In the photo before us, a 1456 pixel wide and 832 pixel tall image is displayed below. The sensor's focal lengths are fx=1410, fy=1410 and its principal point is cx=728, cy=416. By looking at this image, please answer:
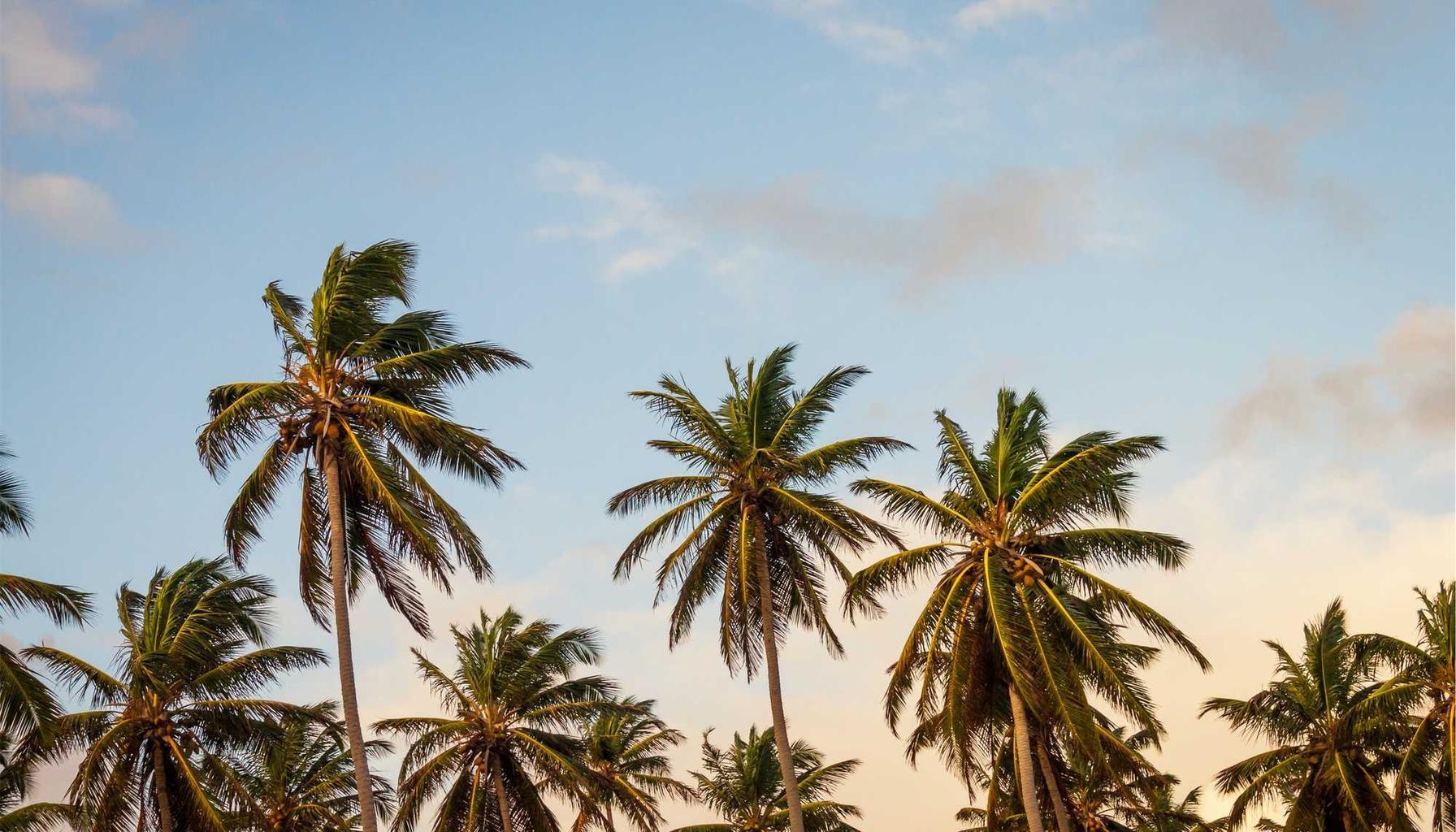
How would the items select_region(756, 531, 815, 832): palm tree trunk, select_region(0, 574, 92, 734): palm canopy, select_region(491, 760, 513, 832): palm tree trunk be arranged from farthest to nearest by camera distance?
select_region(491, 760, 513, 832): palm tree trunk
select_region(756, 531, 815, 832): palm tree trunk
select_region(0, 574, 92, 734): palm canopy

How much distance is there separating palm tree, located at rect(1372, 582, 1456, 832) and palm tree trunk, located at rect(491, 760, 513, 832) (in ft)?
80.2

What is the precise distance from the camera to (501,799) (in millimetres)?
41094

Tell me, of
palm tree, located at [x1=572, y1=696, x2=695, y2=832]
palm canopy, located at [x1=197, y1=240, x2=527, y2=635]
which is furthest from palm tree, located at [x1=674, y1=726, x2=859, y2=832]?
palm canopy, located at [x1=197, y1=240, x2=527, y2=635]

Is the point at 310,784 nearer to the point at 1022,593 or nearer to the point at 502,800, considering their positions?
the point at 502,800

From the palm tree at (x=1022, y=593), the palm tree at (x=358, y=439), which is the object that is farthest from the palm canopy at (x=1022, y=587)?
the palm tree at (x=358, y=439)

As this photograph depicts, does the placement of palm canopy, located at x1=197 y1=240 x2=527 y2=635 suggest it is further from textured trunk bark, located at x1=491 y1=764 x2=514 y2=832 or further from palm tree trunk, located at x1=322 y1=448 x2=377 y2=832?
textured trunk bark, located at x1=491 y1=764 x2=514 y2=832

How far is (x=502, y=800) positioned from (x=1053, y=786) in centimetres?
1572

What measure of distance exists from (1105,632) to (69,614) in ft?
75.6

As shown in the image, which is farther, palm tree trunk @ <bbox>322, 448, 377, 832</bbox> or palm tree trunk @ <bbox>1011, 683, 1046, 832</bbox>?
palm tree trunk @ <bbox>1011, 683, 1046, 832</bbox>

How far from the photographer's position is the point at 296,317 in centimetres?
3052

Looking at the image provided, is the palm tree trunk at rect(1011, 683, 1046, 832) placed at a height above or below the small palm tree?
below

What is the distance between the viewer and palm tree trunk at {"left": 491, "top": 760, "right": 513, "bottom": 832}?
40.9m

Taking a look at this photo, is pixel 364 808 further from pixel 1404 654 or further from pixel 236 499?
pixel 1404 654

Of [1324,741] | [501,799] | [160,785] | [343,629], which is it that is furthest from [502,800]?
[1324,741]
